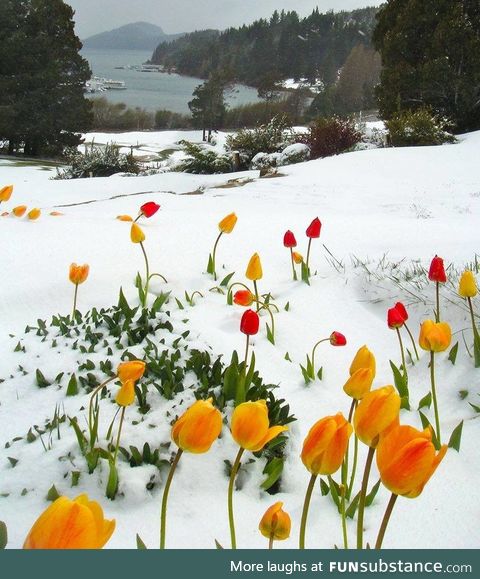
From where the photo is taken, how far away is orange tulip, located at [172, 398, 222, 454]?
764 mm

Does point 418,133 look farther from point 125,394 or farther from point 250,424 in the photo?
point 250,424

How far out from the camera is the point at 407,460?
66cm

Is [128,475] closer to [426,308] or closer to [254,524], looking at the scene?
[254,524]

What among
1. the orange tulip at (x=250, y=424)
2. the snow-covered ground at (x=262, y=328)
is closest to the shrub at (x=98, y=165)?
the snow-covered ground at (x=262, y=328)

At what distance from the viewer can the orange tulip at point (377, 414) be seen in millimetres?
769

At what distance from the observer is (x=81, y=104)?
856 inches

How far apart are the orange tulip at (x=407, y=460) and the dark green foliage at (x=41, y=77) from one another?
2173 centimetres

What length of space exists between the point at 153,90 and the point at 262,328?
69.2m

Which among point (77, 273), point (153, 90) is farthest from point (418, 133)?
point (153, 90)

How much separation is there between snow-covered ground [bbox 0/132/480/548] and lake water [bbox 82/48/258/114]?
36.7 meters

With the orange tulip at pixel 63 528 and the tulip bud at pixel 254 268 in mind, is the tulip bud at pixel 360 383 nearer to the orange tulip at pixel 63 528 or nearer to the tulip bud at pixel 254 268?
the orange tulip at pixel 63 528
